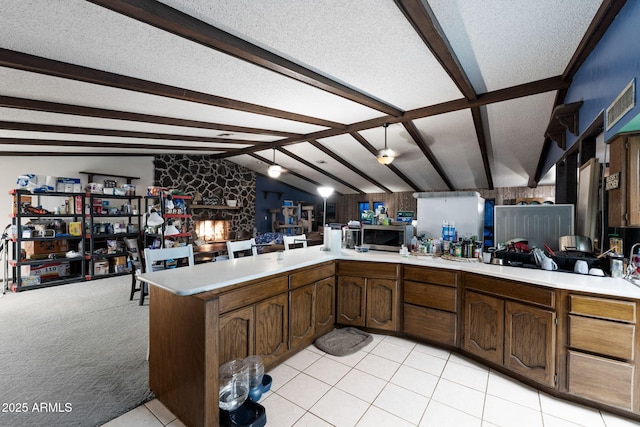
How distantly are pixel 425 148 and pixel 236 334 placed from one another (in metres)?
5.22

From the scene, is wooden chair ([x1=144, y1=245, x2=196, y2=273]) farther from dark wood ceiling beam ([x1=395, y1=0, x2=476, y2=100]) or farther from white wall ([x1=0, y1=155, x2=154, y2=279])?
white wall ([x1=0, y1=155, x2=154, y2=279])

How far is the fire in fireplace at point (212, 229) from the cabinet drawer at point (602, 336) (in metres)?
7.63

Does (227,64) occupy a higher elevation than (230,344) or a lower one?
higher

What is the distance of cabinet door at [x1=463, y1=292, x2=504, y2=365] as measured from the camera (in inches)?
90.0

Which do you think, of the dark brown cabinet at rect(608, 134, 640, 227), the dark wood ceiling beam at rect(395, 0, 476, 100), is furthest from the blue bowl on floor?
the dark wood ceiling beam at rect(395, 0, 476, 100)

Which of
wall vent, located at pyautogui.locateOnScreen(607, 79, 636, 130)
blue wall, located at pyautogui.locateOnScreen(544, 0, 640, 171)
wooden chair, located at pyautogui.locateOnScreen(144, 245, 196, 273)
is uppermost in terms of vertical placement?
blue wall, located at pyautogui.locateOnScreen(544, 0, 640, 171)

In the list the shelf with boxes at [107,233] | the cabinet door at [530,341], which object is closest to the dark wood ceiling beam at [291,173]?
the shelf with boxes at [107,233]

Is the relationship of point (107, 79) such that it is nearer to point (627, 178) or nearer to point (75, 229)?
point (75, 229)

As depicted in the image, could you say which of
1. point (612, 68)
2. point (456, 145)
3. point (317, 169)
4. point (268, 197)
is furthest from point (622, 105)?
point (268, 197)

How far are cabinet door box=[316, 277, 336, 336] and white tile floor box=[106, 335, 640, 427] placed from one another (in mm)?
341

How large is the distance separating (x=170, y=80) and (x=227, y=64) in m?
0.67

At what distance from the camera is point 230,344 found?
1922 millimetres

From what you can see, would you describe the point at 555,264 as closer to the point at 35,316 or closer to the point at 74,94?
the point at 74,94

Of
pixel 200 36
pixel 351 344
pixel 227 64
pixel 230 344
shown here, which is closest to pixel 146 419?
pixel 230 344
